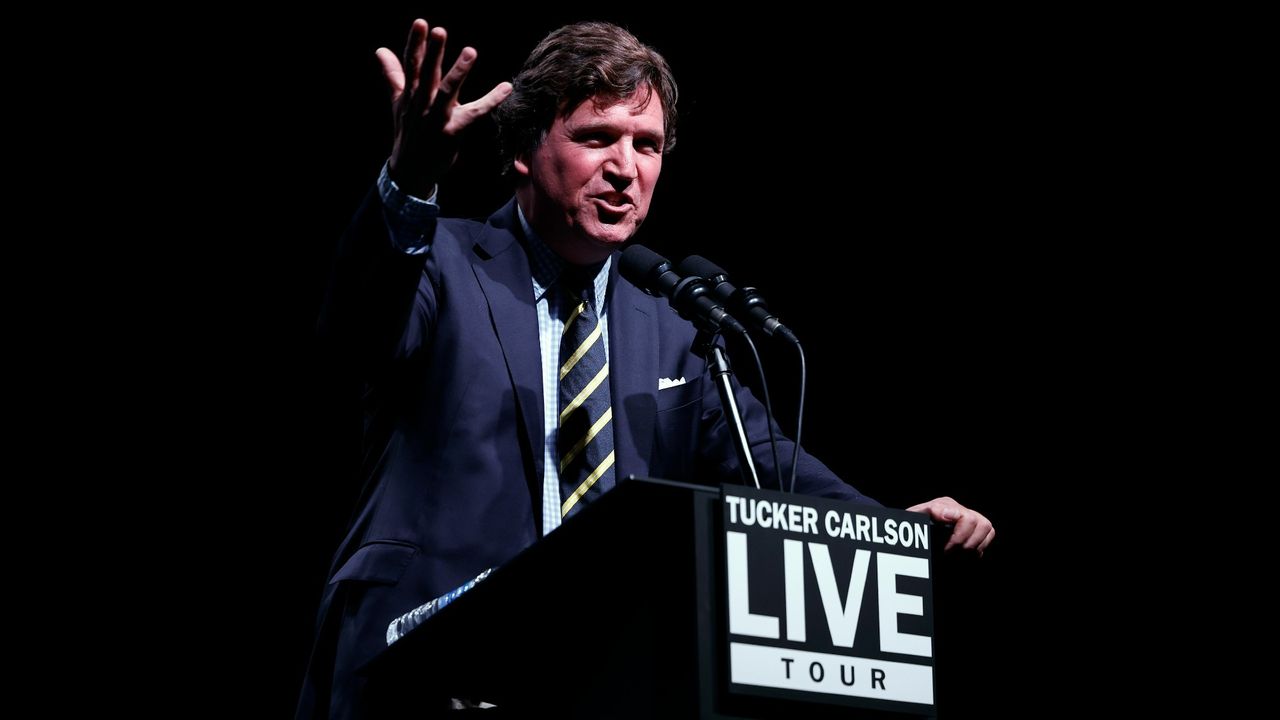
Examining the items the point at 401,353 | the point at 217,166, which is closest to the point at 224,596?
the point at 217,166

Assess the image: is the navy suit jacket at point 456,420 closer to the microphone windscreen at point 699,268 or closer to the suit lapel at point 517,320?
the suit lapel at point 517,320

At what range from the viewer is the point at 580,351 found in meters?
2.48

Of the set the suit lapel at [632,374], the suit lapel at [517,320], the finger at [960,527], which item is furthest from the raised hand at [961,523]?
the suit lapel at [517,320]

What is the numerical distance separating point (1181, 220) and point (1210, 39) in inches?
19.0

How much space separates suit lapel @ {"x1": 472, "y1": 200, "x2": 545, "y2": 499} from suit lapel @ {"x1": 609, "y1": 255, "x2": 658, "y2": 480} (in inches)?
5.6

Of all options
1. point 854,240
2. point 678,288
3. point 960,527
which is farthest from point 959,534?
point 854,240

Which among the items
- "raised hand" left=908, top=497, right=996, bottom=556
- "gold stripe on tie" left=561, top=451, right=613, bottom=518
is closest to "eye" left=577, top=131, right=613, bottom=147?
"gold stripe on tie" left=561, top=451, right=613, bottom=518

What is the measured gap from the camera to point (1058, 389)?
Answer: 3795 millimetres

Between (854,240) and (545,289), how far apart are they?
1695 mm

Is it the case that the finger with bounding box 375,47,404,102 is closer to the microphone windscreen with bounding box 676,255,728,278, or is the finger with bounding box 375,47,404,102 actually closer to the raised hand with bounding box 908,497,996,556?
the microphone windscreen with bounding box 676,255,728,278

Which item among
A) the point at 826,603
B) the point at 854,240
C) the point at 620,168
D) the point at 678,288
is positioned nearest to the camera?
the point at 826,603

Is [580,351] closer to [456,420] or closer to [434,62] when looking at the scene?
[456,420]

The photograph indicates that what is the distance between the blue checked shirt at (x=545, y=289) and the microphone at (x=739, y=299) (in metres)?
0.38

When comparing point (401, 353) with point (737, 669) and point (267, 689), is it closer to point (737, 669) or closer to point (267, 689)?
point (737, 669)
